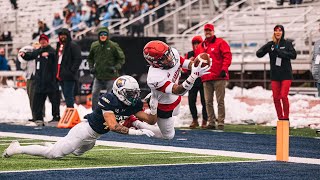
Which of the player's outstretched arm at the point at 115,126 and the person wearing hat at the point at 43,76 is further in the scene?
the person wearing hat at the point at 43,76

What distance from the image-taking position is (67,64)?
61.9ft

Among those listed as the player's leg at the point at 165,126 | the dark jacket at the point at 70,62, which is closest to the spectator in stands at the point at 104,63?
the dark jacket at the point at 70,62

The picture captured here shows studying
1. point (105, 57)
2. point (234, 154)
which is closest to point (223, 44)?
point (105, 57)

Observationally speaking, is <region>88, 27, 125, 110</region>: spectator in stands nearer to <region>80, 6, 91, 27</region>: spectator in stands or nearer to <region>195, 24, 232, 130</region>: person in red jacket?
<region>195, 24, 232, 130</region>: person in red jacket

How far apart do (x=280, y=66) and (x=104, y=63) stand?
3807mm

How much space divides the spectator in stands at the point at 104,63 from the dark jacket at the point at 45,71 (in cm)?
80

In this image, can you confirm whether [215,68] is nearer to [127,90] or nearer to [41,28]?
[127,90]

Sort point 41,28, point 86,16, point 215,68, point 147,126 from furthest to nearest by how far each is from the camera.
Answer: point 86,16 → point 41,28 → point 215,68 → point 147,126

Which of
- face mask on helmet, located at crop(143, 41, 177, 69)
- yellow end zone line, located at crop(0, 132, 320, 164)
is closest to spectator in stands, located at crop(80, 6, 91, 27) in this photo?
yellow end zone line, located at crop(0, 132, 320, 164)

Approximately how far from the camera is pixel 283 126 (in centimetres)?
1134

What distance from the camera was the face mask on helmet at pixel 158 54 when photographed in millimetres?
11289

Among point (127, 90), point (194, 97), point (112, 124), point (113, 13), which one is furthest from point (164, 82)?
point (113, 13)

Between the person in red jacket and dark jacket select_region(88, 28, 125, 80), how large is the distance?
2.11m

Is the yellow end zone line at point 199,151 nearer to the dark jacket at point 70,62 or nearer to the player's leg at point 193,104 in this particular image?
the dark jacket at point 70,62
